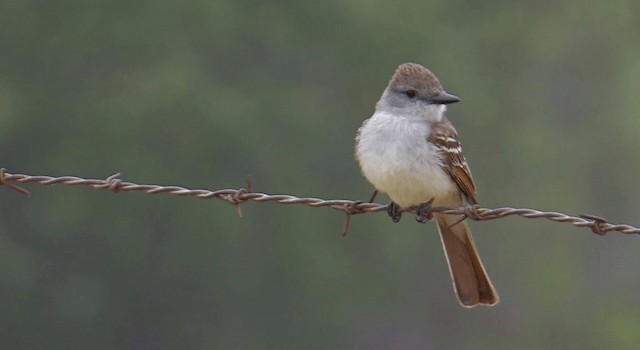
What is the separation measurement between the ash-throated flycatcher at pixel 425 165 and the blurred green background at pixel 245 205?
1691 centimetres

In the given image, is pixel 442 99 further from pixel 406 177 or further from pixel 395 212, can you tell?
pixel 395 212

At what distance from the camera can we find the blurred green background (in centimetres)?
2658

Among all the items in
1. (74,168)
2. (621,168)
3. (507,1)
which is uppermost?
(507,1)

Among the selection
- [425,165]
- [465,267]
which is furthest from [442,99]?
[465,267]

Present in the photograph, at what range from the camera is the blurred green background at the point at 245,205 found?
26578 mm

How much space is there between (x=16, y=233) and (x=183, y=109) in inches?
126

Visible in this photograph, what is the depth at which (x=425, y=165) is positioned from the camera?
7.28 metres

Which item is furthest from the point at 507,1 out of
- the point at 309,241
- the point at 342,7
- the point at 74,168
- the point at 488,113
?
the point at 74,168

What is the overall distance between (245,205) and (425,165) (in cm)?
1889

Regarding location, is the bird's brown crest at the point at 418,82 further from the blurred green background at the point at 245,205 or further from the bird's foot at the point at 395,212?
the blurred green background at the point at 245,205

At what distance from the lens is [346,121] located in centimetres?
2820

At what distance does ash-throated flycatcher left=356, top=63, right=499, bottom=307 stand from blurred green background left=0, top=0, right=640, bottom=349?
16915mm

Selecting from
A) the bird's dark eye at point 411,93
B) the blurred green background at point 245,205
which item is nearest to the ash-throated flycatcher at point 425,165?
the bird's dark eye at point 411,93

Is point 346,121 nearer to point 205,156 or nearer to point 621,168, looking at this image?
point 205,156
